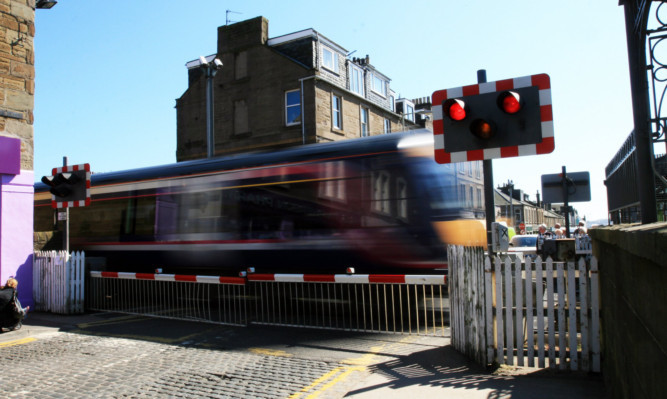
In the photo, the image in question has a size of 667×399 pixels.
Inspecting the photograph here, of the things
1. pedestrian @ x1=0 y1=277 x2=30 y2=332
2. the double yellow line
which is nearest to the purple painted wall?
pedestrian @ x1=0 y1=277 x2=30 y2=332

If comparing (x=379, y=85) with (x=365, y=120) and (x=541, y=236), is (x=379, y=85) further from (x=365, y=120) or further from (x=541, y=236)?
(x=541, y=236)

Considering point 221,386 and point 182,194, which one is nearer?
point 221,386

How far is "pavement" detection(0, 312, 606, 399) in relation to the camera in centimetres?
454

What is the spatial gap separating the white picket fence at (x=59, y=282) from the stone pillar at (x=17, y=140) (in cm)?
21

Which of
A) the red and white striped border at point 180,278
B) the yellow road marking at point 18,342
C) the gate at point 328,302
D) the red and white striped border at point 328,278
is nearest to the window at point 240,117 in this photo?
the gate at point 328,302

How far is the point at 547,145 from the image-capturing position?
198 inches

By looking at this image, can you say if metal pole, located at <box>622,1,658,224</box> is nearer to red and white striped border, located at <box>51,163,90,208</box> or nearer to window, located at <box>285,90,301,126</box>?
red and white striped border, located at <box>51,163,90,208</box>

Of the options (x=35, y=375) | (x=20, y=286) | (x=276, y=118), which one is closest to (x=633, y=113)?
(x=35, y=375)

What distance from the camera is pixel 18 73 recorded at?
31.8 ft

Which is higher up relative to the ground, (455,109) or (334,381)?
(455,109)

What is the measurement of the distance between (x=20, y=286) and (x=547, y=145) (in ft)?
32.1

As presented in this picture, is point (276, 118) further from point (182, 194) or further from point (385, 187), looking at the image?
point (385, 187)

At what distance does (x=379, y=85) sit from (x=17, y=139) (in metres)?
29.1

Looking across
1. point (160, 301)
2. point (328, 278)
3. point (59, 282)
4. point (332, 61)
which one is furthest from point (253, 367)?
point (332, 61)
